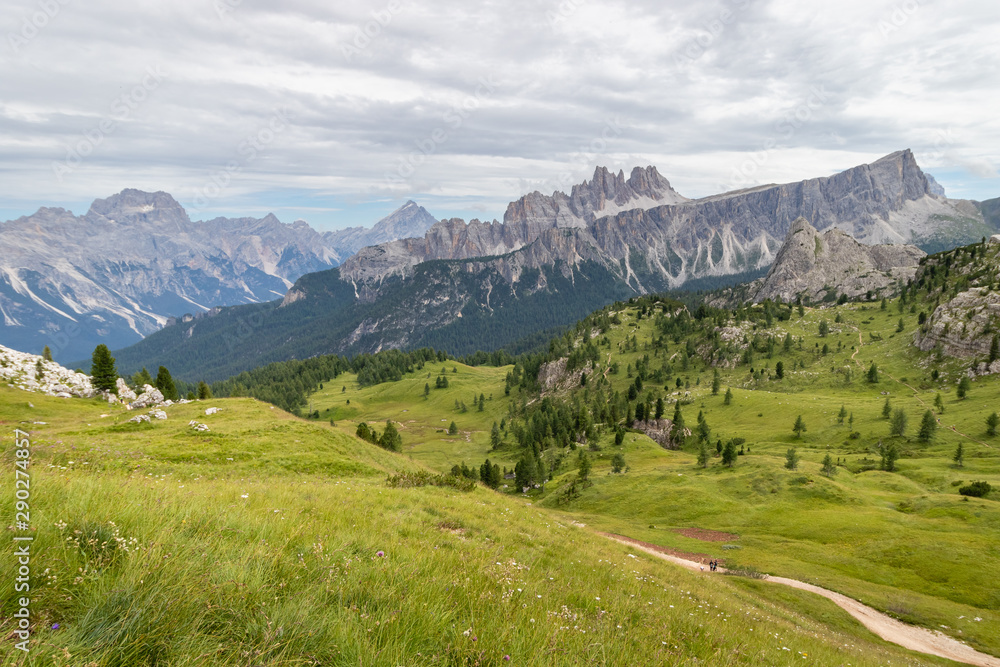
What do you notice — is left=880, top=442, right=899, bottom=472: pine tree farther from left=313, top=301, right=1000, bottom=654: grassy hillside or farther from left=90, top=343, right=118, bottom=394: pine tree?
left=90, top=343, right=118, bottom=394: pine tree

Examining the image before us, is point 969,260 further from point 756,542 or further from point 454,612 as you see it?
point 454,612

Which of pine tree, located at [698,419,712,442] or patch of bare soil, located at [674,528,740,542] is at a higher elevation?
patch of bare soil, located at [674,528,740,542]

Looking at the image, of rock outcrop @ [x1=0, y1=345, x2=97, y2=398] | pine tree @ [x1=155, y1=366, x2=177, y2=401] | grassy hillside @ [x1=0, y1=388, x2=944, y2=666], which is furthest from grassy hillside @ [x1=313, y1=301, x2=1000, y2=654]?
rock outcrop @ [x1=0, y1=345, x2=97, y2=398]

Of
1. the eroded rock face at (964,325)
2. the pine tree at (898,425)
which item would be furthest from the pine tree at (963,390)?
the pine tree at (898,425)

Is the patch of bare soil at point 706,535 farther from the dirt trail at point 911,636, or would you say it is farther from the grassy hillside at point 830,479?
the dirt trail at point 911,636

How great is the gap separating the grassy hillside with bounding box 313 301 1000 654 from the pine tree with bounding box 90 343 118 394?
70.3 meters

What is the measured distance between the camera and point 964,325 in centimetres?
13175

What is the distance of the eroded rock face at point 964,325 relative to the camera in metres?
127

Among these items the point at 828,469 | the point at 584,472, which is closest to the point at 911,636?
the point at 828,469

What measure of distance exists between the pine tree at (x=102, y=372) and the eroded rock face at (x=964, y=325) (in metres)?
200

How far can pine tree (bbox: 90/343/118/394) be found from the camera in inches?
2692

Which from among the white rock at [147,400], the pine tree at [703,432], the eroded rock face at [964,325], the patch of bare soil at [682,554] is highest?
the eroded rock face at [964,325]

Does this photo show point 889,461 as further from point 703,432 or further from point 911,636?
point 911,636

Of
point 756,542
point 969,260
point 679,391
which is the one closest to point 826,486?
point 756,542
